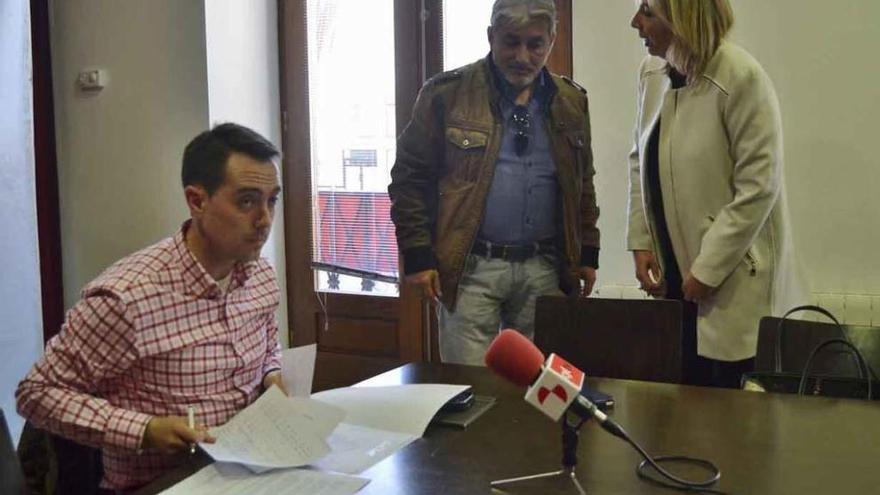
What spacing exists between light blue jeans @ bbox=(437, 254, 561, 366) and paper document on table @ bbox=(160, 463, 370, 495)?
1082 millimetres

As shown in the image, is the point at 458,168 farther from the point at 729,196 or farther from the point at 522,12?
the point at 729,196

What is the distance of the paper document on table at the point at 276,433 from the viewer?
4.20 feet

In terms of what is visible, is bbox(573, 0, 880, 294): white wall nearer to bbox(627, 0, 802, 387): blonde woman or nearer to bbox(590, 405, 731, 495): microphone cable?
bbox(627, 0, 802, 387): blonde woman

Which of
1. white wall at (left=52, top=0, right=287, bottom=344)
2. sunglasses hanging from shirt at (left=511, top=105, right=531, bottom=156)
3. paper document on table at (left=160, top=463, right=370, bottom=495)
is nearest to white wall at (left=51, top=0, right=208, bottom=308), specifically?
white wall at (left=52, top=0, right=287, bottom=344)

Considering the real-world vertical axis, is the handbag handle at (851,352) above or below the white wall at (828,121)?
below

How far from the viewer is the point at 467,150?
2.33m

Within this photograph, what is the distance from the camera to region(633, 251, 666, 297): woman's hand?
2.41 m

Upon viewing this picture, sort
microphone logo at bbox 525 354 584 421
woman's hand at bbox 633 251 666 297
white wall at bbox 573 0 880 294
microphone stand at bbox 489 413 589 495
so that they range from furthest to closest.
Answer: white wall at bbox 573 0 880 294 < woman's hand at bbox 633 251 666 297 < microphone stand at bbox 489 413 589 495 < microphone logo at bbox 525 354 584 421

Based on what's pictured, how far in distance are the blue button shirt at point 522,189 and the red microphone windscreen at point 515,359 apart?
116 cm

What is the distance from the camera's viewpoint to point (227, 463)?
Answer: 1275mm

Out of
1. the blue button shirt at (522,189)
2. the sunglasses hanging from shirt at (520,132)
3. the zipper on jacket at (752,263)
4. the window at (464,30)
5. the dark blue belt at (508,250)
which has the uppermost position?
the window at (464,30)

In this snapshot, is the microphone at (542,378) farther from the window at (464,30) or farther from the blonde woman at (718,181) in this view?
the window at (464,30)

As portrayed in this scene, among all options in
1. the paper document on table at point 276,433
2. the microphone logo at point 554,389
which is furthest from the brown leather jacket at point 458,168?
the microphone logo at point 554,389

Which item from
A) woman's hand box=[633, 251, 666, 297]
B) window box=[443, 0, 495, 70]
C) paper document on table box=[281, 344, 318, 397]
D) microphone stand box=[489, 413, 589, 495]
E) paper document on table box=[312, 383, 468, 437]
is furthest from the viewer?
window box=[443, 0, 495, 70]
